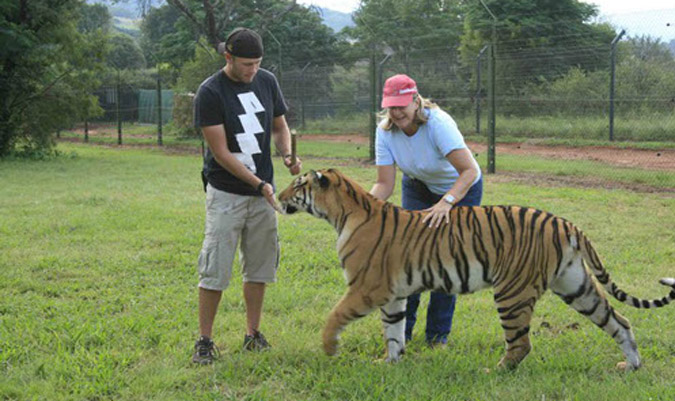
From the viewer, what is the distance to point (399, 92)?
433 centimetres

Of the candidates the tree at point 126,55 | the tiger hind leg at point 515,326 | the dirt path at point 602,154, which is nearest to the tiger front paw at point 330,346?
the tiger hind leg at point 515,326

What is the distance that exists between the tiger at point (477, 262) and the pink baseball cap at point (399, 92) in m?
0.65

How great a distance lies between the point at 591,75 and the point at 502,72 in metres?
3.03

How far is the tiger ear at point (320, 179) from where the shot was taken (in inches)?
175

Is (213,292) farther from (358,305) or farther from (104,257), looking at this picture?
(104,257)

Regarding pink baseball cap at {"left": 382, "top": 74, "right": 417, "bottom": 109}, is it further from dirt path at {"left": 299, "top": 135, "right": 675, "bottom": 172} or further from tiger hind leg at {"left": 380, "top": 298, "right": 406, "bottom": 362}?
dirt path at {"left": 299, "top": 135, "right": 675, "bottom": 172}

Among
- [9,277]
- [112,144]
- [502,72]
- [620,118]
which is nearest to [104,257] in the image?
[9,277]

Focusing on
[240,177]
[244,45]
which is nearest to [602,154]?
[240,177]

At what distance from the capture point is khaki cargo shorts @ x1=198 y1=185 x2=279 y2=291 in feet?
15.1

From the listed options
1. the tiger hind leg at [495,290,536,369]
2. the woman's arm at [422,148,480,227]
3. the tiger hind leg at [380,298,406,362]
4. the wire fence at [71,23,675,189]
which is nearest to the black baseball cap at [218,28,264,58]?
the woman's arm at [422,148,480,227]

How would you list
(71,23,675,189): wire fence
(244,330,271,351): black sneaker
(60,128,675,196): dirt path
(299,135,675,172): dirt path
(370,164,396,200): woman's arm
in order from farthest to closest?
(71,23,675,189): wire fence < (299,135,675,172): dirt path < (60,128,675,196): dirt path < (370,164,396,200): woman's arm < (244,330,271,351): black sneaker

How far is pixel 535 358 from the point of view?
4445 mm

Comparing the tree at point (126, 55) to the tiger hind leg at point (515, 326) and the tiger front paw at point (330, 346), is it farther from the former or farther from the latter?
A: the tiger hind leg at point (515, 326)

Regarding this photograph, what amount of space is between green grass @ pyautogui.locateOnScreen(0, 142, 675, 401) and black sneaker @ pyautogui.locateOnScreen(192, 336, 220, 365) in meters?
0.07
